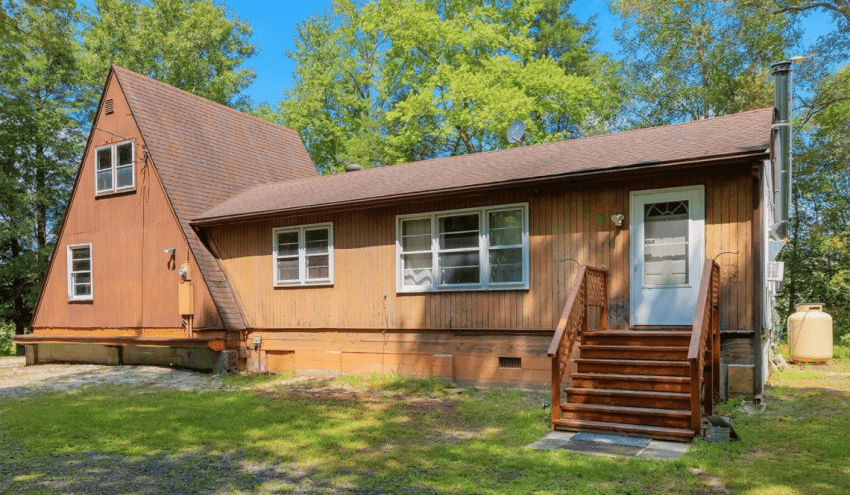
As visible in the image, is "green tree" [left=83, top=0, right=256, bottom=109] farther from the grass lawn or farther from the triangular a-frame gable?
the grass lawn

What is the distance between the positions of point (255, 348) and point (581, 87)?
57.7 feet

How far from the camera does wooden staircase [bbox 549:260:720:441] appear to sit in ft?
21.7

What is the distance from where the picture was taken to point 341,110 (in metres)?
30.4

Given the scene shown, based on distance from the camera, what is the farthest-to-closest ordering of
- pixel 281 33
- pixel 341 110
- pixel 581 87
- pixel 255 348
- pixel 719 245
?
pixel 281 33, pixel 341 110, pixel 581 87, pixel 255 348, pixel 719 245

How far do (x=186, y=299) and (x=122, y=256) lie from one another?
2.55m

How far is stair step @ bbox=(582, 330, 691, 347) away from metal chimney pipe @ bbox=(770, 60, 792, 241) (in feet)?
14.9

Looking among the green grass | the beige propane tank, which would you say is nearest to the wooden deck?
the green grass

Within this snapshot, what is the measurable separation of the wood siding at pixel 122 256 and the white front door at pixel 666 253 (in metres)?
8.10

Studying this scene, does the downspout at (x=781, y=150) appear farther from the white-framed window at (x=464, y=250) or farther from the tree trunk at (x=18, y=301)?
the tree trunk at (x=18, y=301)

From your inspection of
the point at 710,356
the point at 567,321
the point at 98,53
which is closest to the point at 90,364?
the point at 567,321

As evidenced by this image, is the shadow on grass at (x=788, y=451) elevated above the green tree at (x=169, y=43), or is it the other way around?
the green tree at (x=169, y=43)

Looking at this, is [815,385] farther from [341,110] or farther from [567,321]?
[341,110]

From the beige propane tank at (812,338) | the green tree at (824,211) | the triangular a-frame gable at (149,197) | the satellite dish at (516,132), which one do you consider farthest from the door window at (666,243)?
the green tree at (824,211)

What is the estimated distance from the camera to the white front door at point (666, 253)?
28.9 ft
